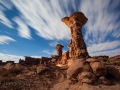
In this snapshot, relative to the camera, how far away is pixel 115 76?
693 centimetres

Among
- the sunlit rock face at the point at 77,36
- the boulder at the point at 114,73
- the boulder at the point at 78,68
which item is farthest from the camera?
the sunlit rock face at the point at 77,36

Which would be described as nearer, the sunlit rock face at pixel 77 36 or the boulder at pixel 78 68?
the boulder at pixel 78 68

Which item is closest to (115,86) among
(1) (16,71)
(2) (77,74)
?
(2) (77,74)

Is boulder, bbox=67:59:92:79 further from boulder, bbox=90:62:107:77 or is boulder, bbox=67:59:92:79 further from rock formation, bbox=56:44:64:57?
rock formation, bbox=56:44:64:57

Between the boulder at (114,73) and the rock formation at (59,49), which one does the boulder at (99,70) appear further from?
the rock formation at (59,49)

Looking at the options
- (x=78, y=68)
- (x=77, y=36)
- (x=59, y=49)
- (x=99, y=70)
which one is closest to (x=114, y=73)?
(x=99, y=70)

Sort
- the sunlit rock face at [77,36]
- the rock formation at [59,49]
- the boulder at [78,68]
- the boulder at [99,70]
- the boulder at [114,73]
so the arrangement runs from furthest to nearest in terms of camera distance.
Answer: the rock formation at [59,49], the sunlit rock face at [77,36], the boulder at [114,73], the boulder at [78,68], the boulder at [99,70]

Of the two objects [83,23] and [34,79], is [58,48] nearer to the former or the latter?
[83,23]

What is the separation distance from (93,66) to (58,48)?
2684 centimetres

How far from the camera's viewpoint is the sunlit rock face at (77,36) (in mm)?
16231

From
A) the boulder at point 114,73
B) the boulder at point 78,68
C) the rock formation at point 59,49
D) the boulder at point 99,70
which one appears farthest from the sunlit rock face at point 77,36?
the rock formation at point 59,49

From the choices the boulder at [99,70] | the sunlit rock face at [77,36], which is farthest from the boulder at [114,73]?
the sunlit rock face at [77,36]

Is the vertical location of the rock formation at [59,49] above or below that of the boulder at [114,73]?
above

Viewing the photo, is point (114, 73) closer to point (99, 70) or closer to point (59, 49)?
point (99, 70)
